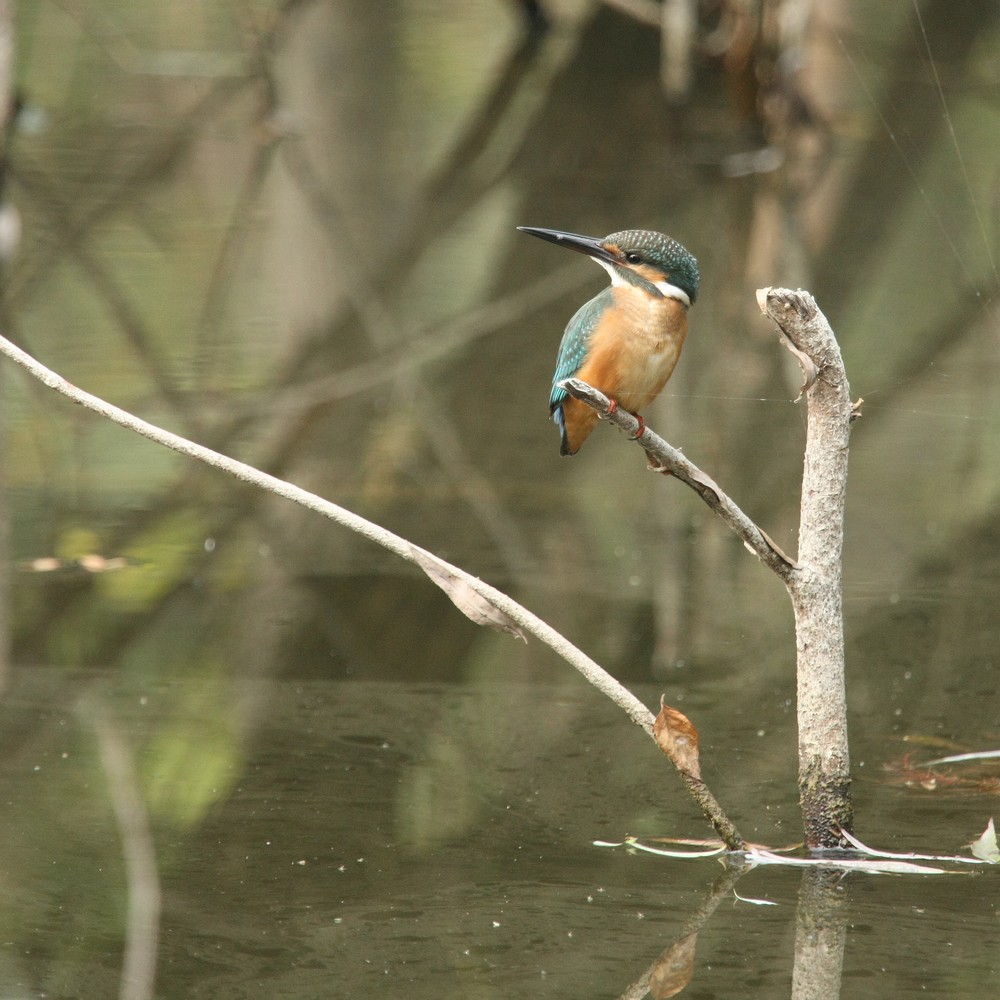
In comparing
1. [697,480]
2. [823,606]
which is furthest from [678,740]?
[697,480]

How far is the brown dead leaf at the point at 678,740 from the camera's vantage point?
2.88m

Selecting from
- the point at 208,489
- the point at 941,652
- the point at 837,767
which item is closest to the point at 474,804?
the point at 837,767

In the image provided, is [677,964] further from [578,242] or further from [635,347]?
[578,242]

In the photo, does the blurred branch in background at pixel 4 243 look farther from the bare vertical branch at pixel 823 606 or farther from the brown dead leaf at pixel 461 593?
the bare vertical branch at pixel 823 606

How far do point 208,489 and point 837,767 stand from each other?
10.3ft

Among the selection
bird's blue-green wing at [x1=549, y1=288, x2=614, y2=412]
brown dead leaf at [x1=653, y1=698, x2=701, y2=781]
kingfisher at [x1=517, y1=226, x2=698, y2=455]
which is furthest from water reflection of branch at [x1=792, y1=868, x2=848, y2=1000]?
bird's blue-green wing at [x1=549, y1=288, x2=614, y2=412]

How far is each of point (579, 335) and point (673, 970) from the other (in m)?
1.30

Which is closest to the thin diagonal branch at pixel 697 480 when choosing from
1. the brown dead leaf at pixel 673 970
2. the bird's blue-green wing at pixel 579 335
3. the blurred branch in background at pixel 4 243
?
the bird's blue-green wing at pixel 579 335

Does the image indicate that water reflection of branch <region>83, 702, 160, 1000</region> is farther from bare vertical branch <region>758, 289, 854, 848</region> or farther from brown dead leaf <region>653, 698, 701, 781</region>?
bare vertical branch <region>758, 289, 854, 848</region>

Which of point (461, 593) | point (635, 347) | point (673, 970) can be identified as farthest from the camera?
point (635, 347)

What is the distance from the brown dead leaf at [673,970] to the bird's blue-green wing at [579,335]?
1.18 meters

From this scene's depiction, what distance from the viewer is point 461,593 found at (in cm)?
281

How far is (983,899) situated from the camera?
2.86m

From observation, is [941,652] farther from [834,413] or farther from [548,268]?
[548,268]
